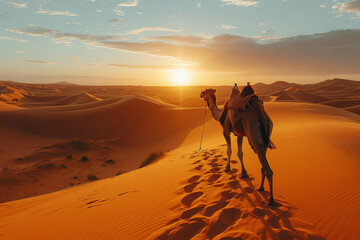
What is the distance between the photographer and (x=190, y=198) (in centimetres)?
522

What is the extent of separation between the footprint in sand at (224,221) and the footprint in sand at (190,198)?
0.91 meters

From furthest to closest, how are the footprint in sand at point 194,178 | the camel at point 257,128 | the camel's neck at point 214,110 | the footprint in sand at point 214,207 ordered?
the camel's neck at point 214,110, the footprint in sand at point 194,178, the camel at point 257,128, the footprint in sand at point 214,207

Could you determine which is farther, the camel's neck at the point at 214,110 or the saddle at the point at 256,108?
the camel's neck at the point at 214,110

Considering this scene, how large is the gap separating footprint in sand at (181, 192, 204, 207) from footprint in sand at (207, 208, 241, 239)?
91 centimetres

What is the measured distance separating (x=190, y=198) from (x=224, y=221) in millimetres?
1286

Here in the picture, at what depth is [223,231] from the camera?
381 centimetres

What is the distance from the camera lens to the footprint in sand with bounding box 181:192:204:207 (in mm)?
5005

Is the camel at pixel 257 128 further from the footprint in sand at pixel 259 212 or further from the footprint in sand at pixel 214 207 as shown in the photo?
the footprint in sand at pixel 214 207

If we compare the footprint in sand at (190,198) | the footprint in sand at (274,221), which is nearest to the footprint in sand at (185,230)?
the footprint in sand at (190,198)

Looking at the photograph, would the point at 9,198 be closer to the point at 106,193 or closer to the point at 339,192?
the point at 106,193

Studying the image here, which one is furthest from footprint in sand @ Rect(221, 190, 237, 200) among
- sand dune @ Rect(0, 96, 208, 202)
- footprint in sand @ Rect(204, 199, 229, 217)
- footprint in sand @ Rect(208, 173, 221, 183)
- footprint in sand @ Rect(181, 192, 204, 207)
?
sand dune @ Rect(0, 96, 208, 202)

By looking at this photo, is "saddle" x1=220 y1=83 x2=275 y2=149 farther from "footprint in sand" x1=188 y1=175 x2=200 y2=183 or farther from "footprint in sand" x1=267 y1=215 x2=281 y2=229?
"footprint in sand" x1=188 y1=175 x2=200 y2=183

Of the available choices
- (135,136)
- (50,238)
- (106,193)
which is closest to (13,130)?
(135,136)

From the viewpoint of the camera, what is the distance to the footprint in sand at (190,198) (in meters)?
5.01
